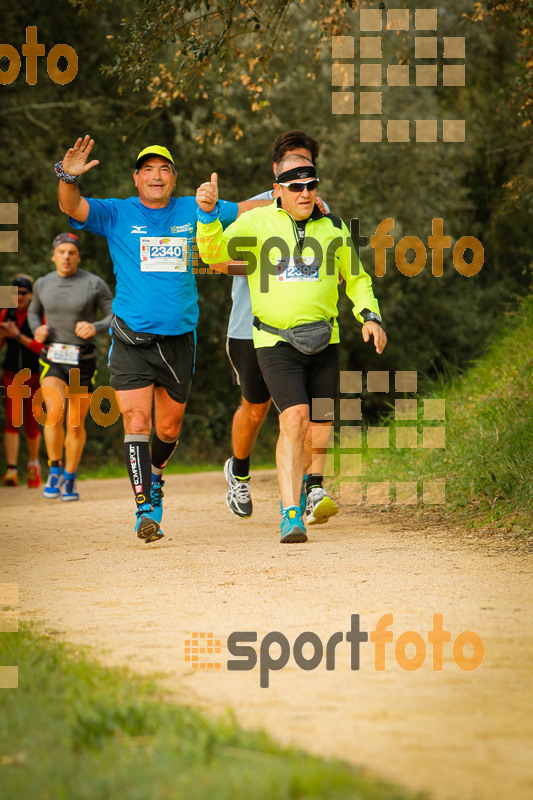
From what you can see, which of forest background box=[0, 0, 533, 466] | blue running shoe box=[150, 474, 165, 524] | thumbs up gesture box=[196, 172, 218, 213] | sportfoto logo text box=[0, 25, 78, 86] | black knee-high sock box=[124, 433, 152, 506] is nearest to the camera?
thumbs up gesture box=[196, 172, 218, 213]

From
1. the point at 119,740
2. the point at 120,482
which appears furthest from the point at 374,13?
the point at 119,740

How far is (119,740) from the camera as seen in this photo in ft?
9.84

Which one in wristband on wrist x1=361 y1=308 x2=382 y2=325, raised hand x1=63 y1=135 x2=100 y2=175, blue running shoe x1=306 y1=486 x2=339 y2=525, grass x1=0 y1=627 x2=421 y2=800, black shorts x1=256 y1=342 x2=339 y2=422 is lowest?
grass x1=0 y1=627 x2=421 y2=800

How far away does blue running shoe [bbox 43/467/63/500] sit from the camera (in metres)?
10.6

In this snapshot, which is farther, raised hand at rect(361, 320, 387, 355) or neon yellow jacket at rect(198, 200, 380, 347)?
neon yellow jacket at rect(198, 200, 380, 347)

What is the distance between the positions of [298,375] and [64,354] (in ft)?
13.0

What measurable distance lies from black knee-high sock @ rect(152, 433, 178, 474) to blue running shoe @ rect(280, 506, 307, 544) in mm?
1387

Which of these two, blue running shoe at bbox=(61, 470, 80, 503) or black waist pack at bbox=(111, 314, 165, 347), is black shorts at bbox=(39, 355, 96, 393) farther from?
black waist pack at bbox=(111, 314, 165, 347)

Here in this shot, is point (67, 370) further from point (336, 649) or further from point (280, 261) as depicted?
point (336, 649)

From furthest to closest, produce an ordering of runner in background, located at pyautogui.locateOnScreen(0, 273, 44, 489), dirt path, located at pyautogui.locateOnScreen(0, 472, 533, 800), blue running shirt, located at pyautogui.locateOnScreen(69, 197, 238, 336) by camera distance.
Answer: runner in background, located at pyautogui.locateOnScreen(0, 273, 44, 489)
blue running shirt, located at pyautogui.locateOnScreen(69, 197, 238, 336)
dirt path, located at pyautogui.locateOnScreen(0, 472, 533, 800)

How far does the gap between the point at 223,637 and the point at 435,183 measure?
18.8 metres

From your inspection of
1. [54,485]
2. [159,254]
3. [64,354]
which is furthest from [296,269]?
[54,485]

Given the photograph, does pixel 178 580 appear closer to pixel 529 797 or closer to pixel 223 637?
pixel 223 637

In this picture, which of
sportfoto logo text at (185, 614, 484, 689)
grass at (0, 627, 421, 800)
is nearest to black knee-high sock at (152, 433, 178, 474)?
sportfoto logo text at (185, 614, 484, 689)
